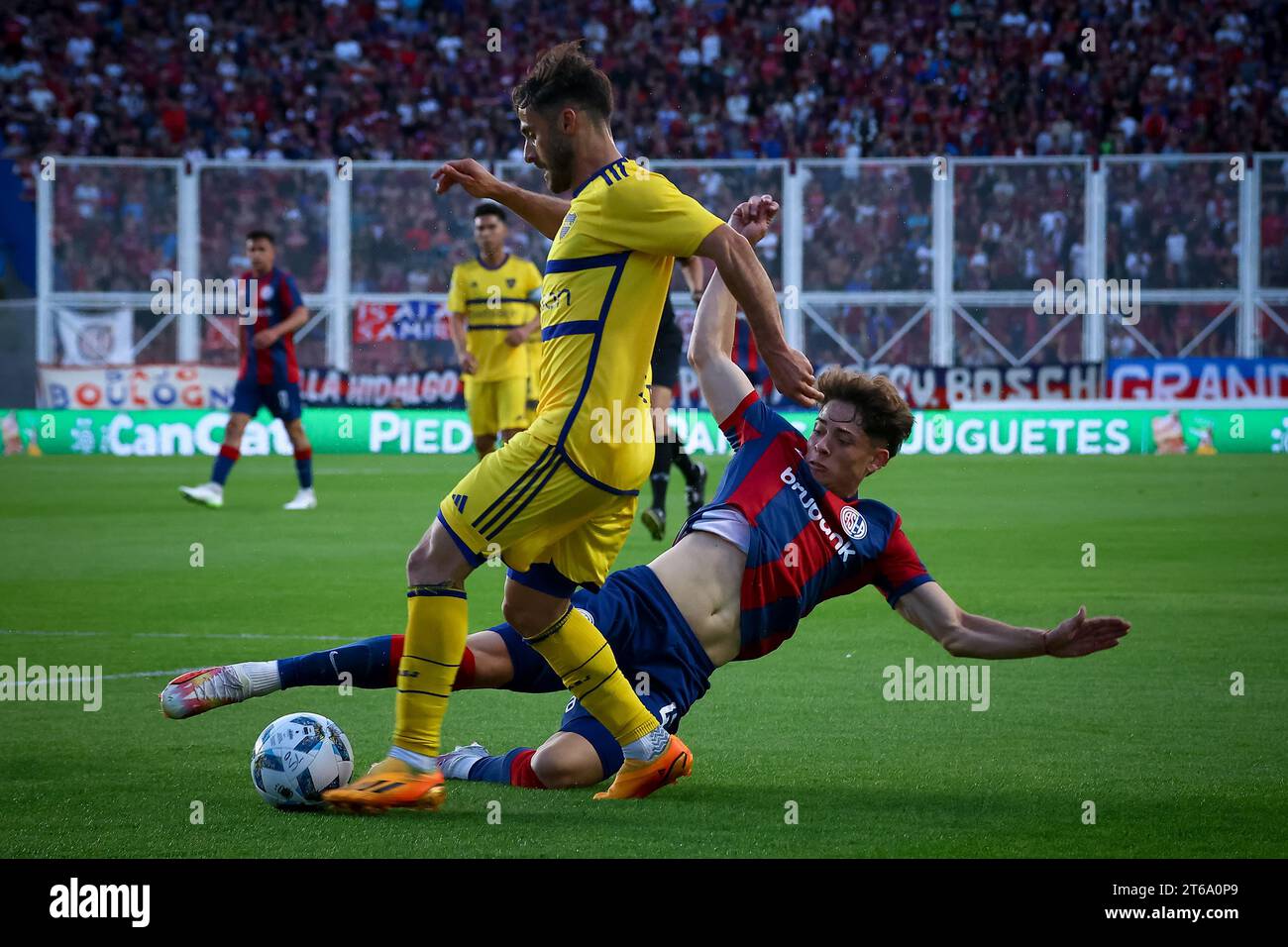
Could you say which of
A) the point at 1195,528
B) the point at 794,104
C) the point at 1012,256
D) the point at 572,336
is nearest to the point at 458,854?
the point at 572,336

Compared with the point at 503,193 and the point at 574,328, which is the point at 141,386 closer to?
the point at 503,193

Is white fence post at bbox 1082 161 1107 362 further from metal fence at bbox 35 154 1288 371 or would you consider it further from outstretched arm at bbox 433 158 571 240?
outstretched arm at bbox 433 158 571 240

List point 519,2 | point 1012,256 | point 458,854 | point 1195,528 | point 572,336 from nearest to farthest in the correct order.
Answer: point 458,854 → point 572,336 → point 1195,528 → point 1012,256 → point 519,2

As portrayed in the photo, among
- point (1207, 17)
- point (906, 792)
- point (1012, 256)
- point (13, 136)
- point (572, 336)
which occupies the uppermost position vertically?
point (1207, 17)

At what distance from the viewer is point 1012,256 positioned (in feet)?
76.6

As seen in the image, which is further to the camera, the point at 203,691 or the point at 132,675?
the point at 132,675

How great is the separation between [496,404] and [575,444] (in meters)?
11.0

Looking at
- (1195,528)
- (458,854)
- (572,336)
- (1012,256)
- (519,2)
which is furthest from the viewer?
(519,2)

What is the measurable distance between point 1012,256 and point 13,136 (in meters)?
16.0

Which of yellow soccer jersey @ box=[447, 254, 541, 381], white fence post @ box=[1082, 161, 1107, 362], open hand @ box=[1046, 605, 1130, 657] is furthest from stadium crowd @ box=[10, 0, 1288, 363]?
open hand @ box=[1046, 605, 1130, 657]

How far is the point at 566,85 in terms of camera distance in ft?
15.3

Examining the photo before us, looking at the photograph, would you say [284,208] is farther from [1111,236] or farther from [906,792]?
[906,792]

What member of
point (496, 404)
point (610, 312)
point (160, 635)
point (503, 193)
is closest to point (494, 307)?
point (496, 404)

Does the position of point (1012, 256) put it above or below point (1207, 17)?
below
